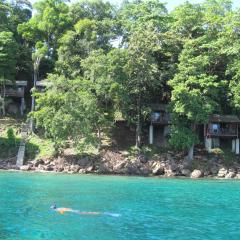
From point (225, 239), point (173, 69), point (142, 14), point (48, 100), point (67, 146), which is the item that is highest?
point (142, 14)

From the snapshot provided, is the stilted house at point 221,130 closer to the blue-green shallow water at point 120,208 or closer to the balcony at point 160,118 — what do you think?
the balcony at point 160,118

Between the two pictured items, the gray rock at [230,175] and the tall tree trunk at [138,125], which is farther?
the tall tree trunk at [138,125]

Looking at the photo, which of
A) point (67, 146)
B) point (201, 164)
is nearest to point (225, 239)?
point (201, 164)

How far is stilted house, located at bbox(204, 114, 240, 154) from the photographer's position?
194 feet

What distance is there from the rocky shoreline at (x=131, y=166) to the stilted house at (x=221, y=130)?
508cm

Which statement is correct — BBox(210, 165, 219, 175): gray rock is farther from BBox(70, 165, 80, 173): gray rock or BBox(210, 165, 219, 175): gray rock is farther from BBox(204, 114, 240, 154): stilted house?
BBox(70, 165, 80, 173): gray rock

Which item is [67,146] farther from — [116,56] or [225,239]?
[225,239]

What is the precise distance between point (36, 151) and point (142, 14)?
26861mm

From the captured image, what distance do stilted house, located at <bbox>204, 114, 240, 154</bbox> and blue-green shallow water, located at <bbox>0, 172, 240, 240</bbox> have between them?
14.2 meters

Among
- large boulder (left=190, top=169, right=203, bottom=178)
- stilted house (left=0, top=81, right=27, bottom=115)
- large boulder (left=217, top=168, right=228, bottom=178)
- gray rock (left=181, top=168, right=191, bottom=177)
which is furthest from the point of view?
stilted house (left=0, top=81, right=27, bottom=115)

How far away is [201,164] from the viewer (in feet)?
179

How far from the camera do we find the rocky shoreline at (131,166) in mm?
52094

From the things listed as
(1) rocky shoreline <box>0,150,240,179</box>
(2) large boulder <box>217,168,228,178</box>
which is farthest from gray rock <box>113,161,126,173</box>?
(2) large boulder <box>217,168,228,178</box>

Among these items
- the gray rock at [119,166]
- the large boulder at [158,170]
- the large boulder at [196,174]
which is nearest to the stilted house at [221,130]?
the large boulder at [196,174]
